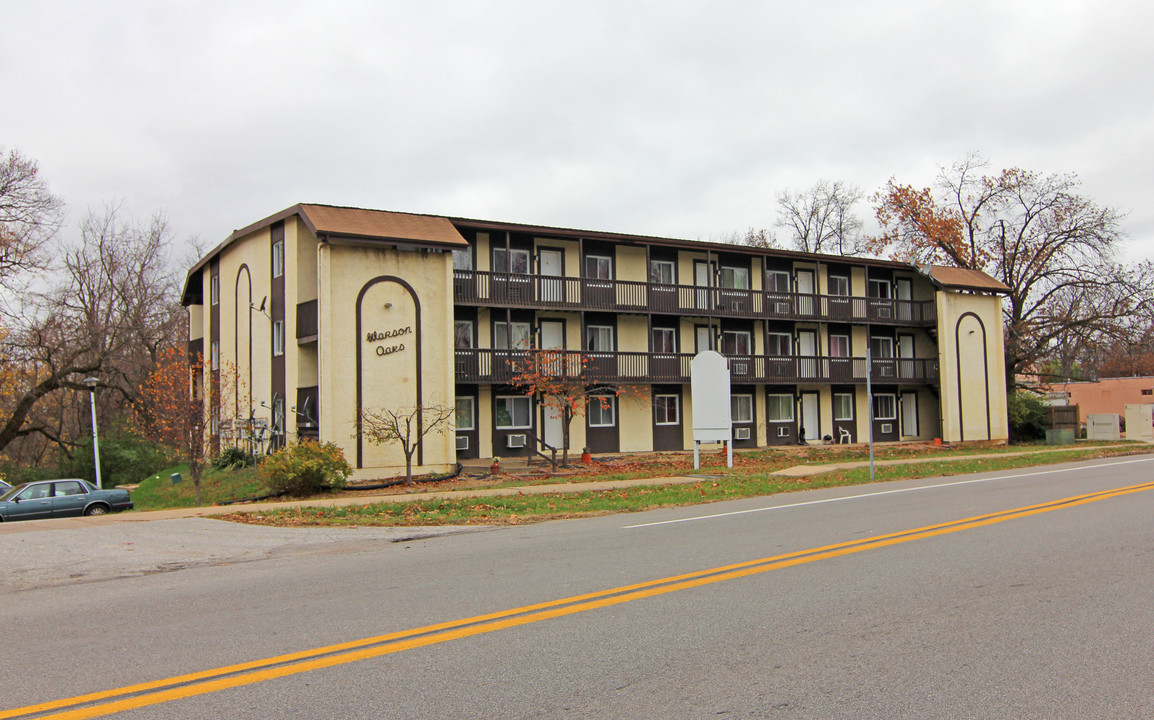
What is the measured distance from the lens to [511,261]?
99.6 ft

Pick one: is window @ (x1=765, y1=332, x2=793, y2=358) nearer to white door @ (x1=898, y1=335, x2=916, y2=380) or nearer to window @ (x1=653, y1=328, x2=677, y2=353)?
window @ (x1=653, y1=328, x2=677, y2=353)

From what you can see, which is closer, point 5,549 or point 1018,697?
point 1018,697

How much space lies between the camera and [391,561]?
32.7ft

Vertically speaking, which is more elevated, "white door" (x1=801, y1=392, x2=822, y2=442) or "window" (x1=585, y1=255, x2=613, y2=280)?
"window" (x1=585, y1=255, x2=613, y2=280)

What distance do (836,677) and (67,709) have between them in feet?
15.0

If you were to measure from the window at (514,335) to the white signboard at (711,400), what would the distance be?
776cm

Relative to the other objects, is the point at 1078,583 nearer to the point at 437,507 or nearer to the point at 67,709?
the point at 67,709

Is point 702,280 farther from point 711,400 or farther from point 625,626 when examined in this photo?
point 625,626

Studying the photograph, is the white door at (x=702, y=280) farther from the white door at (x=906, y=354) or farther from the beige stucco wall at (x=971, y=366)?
the beige stucco wall at (x=971, y=366)

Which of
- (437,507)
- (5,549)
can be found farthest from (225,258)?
(5,549)

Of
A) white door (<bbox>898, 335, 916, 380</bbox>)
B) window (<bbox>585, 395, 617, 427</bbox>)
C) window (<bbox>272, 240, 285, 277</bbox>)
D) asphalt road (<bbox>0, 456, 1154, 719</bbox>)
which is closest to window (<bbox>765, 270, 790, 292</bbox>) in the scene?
Result: white door (<bbox>898, 335, 916, 380</bbox>)

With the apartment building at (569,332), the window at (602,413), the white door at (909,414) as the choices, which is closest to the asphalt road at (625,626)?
the apartment building at (569,332)

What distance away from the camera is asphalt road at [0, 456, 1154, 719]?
4973 millimetres

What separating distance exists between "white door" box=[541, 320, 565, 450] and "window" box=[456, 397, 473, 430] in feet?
8.65
